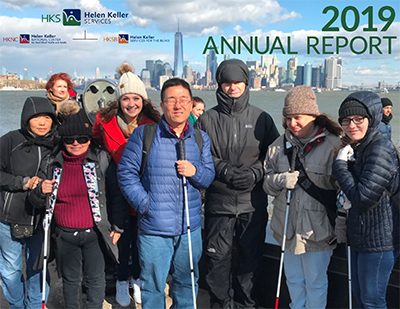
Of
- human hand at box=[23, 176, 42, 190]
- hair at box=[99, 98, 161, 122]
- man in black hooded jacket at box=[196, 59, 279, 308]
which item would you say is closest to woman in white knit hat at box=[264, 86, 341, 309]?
man in black hooded jacket at box=[196, 59, 279, 308]

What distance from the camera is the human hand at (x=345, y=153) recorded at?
9.66ft

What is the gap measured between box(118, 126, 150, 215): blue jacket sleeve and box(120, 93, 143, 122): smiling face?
0.54 metres

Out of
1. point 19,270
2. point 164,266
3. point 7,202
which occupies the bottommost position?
point 19,270

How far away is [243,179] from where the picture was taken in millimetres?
3381

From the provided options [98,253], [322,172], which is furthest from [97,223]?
[322,172]

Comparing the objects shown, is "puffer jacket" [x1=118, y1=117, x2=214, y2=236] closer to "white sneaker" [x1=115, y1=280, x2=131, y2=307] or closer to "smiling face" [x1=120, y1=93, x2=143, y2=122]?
"smiling face" [x1=120, y1=93, x2=143, y2=122]

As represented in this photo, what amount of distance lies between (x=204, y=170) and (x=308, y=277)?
111cm

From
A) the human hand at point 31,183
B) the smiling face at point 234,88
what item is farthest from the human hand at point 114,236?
the smiling face at point 234,88

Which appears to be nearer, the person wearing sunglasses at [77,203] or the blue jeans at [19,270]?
the person wearing sunglasses at [77,203]

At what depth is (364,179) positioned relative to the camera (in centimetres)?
279

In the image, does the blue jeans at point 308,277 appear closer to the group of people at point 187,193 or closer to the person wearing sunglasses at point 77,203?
the group of people at point 187,193

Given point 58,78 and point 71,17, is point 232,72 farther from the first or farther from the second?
point 71,17

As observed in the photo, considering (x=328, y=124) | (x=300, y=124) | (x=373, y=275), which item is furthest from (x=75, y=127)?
(x=373, y=275)

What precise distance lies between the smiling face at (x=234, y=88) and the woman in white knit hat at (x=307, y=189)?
0.39 metres
